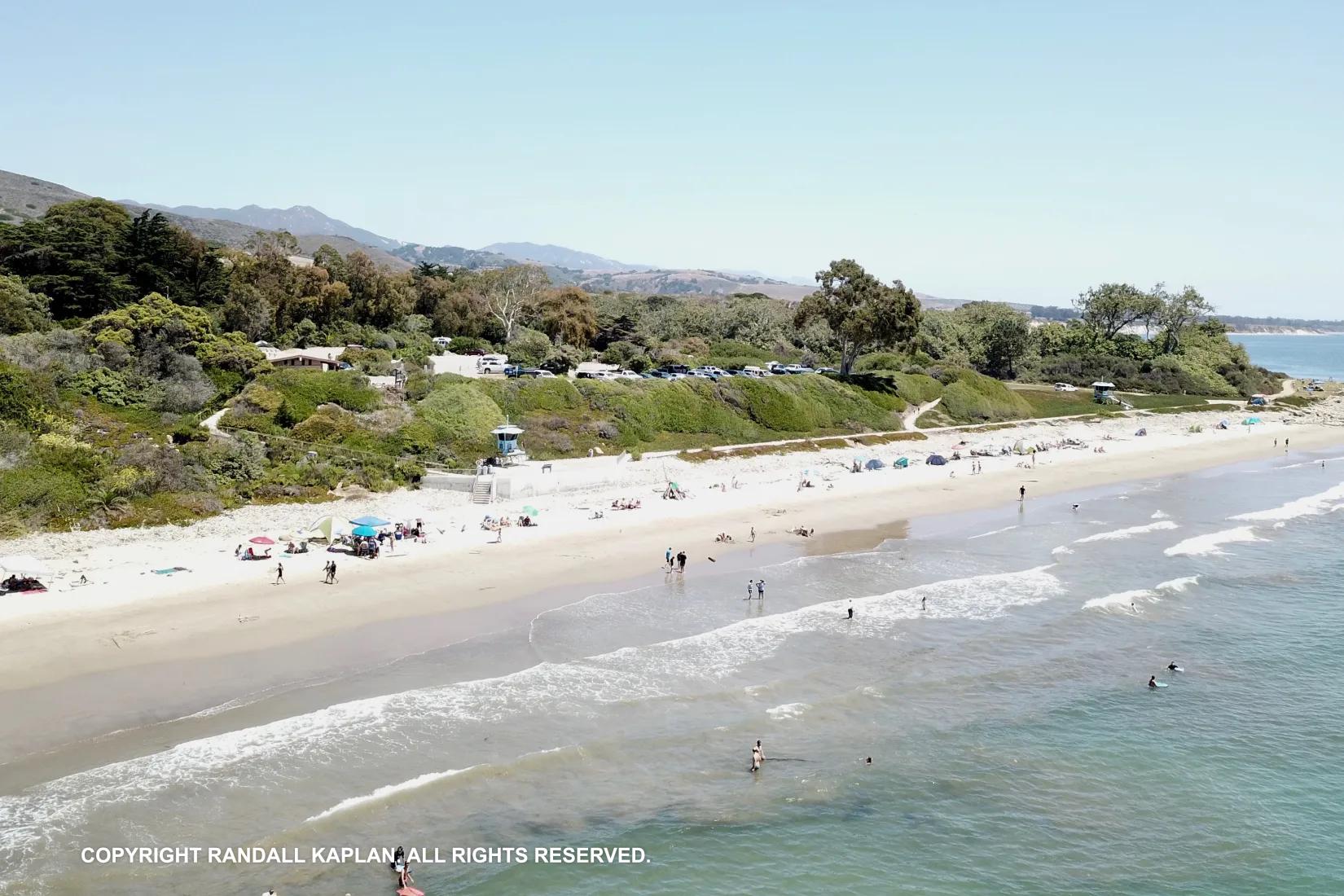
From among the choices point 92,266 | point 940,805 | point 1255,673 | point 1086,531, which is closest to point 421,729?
point 940,805

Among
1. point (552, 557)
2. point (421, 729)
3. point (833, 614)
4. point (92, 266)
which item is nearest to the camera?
point (421, 729)

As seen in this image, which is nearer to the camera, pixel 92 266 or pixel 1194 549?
pixel 1194 549

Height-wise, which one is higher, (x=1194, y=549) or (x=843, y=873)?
(x=1194, y=549)

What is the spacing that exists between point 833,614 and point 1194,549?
19866mm

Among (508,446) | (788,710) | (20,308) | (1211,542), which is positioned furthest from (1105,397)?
(20,308)

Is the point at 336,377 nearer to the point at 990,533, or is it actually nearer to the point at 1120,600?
the point at 990,533

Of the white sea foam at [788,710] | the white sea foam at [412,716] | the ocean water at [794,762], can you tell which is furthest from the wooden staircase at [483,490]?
the white sea foam at [788,710]

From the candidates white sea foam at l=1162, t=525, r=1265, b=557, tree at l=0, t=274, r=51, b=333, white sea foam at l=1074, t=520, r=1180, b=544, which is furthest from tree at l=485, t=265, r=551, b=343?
white sea foam at l=1162, t=525, r=1265, b=557

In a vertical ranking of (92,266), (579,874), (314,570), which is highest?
(92,266)

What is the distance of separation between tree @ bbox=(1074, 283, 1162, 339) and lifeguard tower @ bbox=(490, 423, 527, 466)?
3258 inches

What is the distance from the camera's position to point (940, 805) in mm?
19250

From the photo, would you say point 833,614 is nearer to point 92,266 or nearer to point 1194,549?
point 1194,549

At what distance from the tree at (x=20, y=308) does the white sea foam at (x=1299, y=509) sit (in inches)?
2413

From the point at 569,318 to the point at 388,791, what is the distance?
5573 centimetres
